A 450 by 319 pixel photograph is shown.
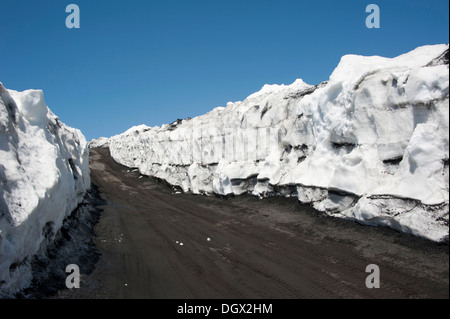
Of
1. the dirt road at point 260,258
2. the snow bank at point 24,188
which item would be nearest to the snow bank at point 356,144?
the dirt road at point 260,258

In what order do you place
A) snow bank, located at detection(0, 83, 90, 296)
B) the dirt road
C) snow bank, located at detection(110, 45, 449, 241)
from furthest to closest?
snow bank, located at detection(110, 45, 449, 241), the dirt road, snow bank, located at detection(0, 83, 90, 296)

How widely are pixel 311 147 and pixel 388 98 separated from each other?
5464 millimetres

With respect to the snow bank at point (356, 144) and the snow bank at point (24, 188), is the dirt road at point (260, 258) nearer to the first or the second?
the snow bank at point (356, 144)

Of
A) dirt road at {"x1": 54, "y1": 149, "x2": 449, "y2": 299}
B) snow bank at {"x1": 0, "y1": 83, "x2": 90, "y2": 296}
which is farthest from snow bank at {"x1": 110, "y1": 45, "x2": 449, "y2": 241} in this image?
snow bank at {"x1": 0, "y1": 83, "x2": 90, "y2": 296}

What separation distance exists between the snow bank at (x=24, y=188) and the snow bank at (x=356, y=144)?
36.0 ft

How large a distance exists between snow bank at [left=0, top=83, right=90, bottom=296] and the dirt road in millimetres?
1656

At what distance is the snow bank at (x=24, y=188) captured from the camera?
25.3 feet

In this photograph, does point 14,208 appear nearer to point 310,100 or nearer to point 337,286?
point 337,286

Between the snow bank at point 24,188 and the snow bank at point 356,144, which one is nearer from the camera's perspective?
the snow bank at point 24,188

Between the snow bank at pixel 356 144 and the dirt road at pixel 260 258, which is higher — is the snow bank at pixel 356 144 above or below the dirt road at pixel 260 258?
above

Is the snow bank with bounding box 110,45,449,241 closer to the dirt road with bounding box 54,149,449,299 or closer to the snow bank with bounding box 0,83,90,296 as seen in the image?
the dirt road with bounding box 54,149,449,299

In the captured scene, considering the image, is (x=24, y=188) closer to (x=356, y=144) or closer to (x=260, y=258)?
(x=260, y=258)

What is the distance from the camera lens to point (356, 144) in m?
13.6

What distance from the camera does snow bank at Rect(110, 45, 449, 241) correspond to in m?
9.91
